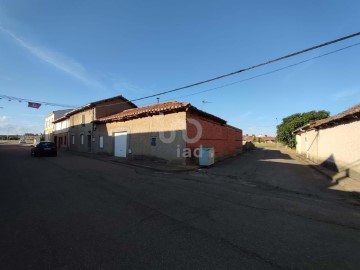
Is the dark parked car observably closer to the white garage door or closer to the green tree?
the white garage door

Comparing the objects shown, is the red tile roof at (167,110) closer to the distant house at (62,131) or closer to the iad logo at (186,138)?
the iad logo at (186,138)

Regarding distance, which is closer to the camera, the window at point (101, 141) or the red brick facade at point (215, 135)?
the red brick facade at point (215, 135)

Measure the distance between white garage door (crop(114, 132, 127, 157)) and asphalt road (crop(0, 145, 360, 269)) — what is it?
13046mm

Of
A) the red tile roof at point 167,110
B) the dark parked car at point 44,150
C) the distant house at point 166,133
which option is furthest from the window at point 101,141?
the dark parked car at point 44,150

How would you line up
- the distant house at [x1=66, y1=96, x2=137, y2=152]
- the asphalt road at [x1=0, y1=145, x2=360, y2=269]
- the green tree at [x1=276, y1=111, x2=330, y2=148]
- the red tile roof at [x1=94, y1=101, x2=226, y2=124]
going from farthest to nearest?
the green tree at [x1=276, y1=111, x2=330, y2=148], the distant house at [x1=66, y1=96, x2=137, y2=152], the red tile roof at [x1=94, y1=101, x2=226, y2=124], the asphalt road at [x1=0, y1=145, x2=360, y2=269]

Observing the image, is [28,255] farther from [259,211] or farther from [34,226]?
[259,211]

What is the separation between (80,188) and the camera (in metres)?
8.81

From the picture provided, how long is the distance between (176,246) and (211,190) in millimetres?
5090

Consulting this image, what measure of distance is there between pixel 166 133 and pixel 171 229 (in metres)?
12.6

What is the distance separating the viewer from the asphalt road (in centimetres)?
377

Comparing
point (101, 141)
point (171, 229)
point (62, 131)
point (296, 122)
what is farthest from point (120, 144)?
point (296, 122)

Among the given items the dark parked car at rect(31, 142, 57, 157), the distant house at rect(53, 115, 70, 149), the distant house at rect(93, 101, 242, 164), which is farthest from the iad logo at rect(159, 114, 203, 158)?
the distant house at rect(53, 115, 70, 149)

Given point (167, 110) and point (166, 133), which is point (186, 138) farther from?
point (167, 110)

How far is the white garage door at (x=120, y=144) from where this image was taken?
21956 mm
